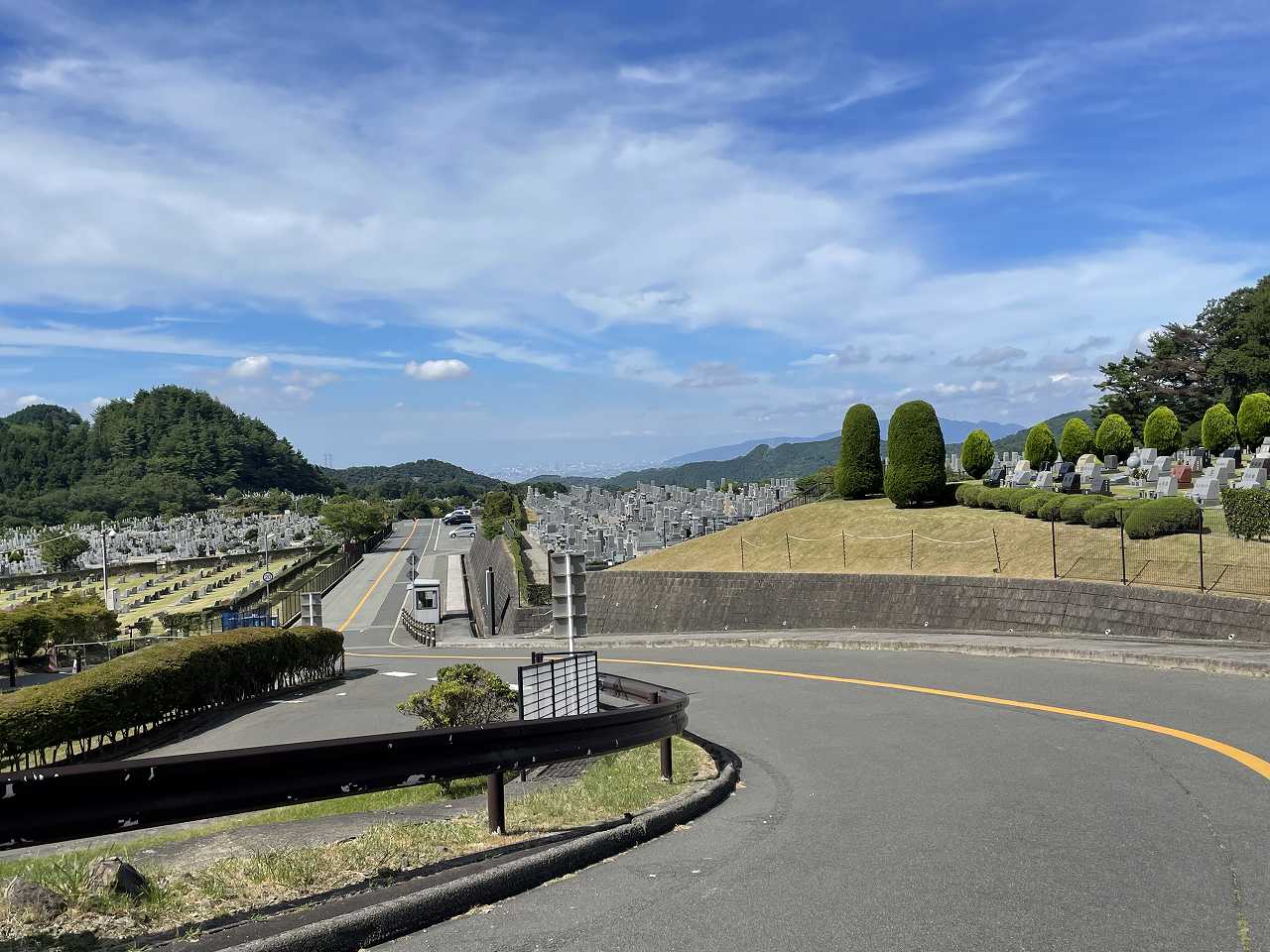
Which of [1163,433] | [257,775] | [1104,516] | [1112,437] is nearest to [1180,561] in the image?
[1104,516]

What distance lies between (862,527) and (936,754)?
28950 millimetres

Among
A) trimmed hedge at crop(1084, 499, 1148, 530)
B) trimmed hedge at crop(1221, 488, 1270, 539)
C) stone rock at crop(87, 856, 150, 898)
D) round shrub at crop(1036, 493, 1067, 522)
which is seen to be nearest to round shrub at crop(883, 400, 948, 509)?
round shrub at crop(1036, 493, 1067, 522)

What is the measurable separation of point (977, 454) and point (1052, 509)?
524 inches

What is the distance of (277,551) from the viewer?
120m

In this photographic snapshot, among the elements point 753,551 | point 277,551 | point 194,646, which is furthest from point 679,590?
point 277,551

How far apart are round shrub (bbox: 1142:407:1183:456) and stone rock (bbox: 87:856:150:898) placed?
1956 inches

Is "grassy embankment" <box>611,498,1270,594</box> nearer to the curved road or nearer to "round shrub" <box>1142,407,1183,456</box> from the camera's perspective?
the curved road

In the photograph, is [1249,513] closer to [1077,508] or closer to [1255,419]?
[1077,508]

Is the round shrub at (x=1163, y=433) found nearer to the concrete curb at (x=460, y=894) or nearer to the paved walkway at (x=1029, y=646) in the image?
the paved walkway at (x=1029, y=646)

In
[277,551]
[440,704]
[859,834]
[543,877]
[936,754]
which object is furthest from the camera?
[277,551]

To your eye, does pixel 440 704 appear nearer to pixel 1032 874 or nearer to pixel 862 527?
pixel 1032 874

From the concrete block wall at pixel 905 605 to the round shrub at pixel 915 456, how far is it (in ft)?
34.2

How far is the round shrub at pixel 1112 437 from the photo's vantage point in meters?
47.3

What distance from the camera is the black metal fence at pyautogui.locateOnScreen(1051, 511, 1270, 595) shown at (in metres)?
18.3
